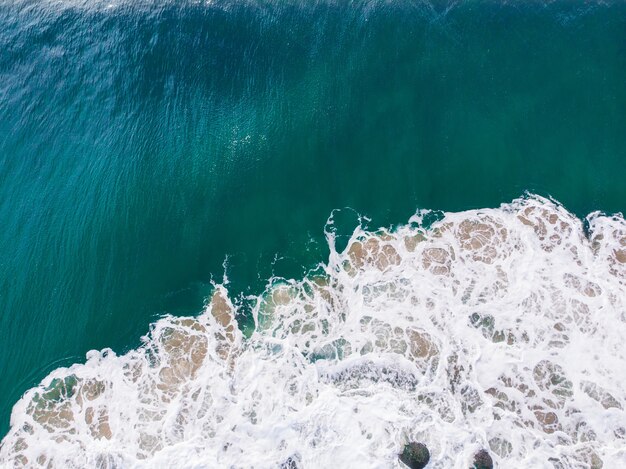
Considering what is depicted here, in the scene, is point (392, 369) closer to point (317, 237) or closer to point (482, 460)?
point (482, 460)

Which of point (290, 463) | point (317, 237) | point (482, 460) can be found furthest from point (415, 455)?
point (317, 237)

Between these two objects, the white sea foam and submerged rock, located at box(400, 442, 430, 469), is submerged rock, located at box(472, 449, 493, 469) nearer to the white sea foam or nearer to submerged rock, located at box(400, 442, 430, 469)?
the white sea foam

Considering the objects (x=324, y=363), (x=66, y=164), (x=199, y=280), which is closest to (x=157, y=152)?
(x=66, y=164)

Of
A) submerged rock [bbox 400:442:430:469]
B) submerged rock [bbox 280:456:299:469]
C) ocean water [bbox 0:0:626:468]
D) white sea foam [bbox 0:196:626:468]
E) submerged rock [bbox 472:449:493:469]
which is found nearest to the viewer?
submerged rock [bbox 472:449:493:469]

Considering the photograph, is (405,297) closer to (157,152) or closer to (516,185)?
(516,185)

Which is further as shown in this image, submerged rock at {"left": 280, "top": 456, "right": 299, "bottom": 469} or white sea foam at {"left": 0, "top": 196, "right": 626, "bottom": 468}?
white sea foam at {"left": 0, "top": 196, "right": 626, "bottom": 468}

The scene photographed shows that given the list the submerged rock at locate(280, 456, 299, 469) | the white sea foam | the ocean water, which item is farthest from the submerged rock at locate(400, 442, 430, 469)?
the submerged rock at locate(280, 456, 299, 469)
